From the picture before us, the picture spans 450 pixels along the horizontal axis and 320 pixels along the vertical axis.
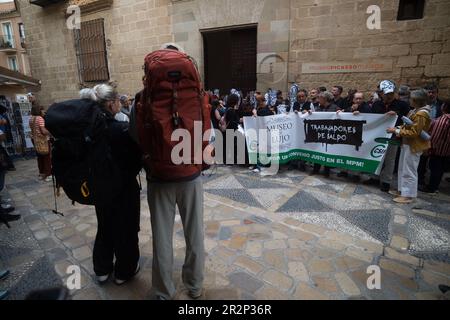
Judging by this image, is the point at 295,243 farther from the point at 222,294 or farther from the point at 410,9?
the point at 410,9

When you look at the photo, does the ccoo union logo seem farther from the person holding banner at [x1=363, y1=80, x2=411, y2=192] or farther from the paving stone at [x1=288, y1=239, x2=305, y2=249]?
the paving stone at [x1=288, y1=239, x2=305, y2=249]

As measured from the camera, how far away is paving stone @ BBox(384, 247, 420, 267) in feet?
8.57

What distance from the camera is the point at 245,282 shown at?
237 centimetres

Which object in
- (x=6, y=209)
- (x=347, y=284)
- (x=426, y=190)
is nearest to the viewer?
(x=347, y=284)

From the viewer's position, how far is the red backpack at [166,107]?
158cm

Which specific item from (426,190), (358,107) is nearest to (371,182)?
(426,190)

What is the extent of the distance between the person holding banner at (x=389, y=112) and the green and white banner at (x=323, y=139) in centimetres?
10

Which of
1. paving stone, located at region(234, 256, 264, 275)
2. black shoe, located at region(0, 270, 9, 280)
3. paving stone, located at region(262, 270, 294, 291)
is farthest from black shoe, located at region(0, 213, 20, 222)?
paving stone, located at region(262, 270, 294, 291)

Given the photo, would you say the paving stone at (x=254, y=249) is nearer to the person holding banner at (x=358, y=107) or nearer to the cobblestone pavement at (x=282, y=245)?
the cobblestone pavement at (x=282, y=245)

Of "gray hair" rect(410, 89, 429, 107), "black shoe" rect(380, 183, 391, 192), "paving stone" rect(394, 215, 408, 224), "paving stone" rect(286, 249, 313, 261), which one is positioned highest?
"gray hair" rect(410, 89, 429, 107)

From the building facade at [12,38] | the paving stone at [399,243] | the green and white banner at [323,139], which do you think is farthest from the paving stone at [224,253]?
the building facade at [12,38]

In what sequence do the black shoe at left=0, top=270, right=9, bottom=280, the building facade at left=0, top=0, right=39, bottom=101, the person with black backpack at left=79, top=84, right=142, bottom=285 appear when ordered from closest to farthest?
the person with black backpack at left=79, top=84, right=142, bottom=285
the black shoe at left=0, top=270, right=9, bottom=280
the building facade at left=0, top=0, right=39, bottom=101

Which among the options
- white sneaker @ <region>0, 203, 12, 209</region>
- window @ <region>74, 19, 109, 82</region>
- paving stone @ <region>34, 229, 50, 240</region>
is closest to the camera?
paving stone @ <region>34, 229, 50, 240</region>

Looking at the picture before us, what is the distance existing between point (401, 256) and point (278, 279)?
1.35m
